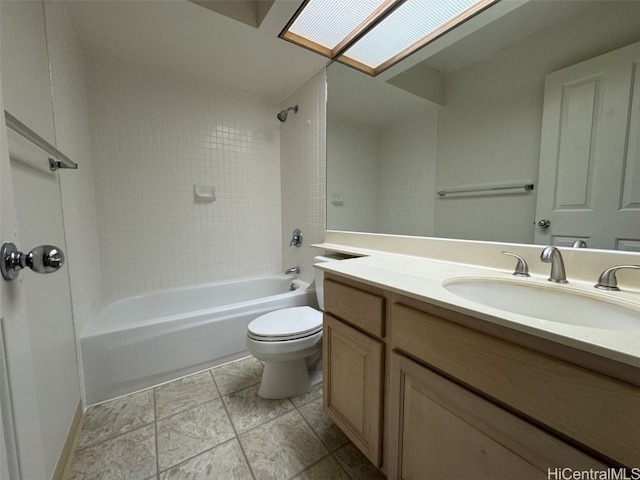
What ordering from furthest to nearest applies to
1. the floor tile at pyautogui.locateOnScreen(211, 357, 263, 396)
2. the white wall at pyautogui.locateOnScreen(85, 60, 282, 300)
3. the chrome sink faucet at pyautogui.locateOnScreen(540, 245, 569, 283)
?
the white wall at pyautogui.locateOnScreen(85, 60, 282, 300) → the floor tile at pyautogui.locateOnScreen(211, 357, 263, 396) → the chrome sink faucet at pyautogui.locateOnScreen(540, 245, 569, 283)

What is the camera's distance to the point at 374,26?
4.69ft

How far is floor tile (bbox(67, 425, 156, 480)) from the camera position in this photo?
96cm

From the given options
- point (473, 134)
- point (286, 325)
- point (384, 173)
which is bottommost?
point (286, 325)

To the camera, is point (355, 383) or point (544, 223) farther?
point (544, 223)

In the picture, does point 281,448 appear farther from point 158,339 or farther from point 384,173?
point 384,173

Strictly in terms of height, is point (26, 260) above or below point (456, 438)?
above

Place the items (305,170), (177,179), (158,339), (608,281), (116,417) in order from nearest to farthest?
(608,281) < (116,417) < (158,339) < (177,179) < (305,170)

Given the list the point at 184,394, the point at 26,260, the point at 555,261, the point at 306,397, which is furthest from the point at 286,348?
the point at 555,261

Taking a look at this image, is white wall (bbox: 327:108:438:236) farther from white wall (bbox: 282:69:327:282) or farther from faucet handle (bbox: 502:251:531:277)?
faucet handle (bbox: 502:251:531:277)

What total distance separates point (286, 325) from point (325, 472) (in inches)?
24.3

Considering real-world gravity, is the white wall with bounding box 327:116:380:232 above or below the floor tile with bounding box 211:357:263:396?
above

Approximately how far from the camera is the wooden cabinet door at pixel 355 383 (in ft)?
2.72

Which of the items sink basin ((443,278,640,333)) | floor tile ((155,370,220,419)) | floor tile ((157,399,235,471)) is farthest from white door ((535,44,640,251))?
floor tile ((155,370,220,419))

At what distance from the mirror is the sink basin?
0.36m
